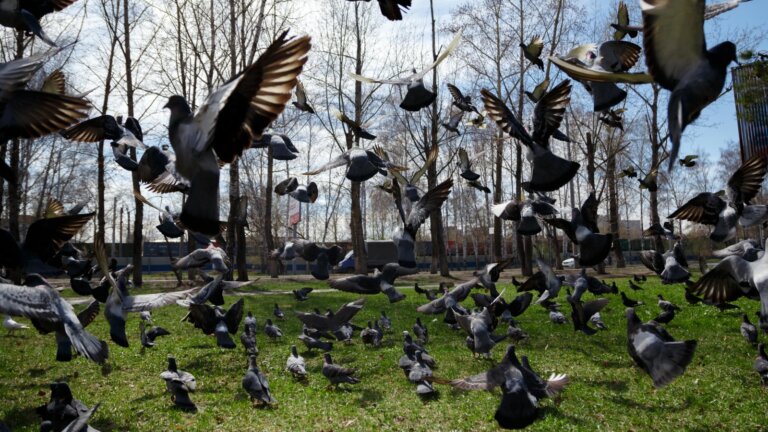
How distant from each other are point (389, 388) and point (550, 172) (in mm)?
5374

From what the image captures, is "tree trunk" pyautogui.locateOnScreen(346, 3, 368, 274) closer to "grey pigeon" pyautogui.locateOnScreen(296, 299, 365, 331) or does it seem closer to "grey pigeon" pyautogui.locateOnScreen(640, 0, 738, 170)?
"grey pigeon" pyautogui.locateOnScreen(296, 299, 365, 331)

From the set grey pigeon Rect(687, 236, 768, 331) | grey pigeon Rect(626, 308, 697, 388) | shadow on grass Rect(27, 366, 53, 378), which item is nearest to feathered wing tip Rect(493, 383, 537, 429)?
grey pigeon Rect(626, 308, 697, 388)

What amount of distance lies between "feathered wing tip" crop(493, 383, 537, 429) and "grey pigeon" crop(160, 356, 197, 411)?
3.93 m

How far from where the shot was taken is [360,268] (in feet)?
78.2

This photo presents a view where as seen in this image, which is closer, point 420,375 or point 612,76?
point 612,76

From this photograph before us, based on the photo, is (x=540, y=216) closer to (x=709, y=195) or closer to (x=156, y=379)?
(x=709, y=195)

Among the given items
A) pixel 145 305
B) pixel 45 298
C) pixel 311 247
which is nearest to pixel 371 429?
pixel 311 247

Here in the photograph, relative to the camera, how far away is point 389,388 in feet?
24.6

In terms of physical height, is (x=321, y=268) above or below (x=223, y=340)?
above

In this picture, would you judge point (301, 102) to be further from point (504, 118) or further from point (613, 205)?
point (613, 205)

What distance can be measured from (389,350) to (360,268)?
14.3 metres

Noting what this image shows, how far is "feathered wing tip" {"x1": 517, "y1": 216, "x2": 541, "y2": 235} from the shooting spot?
394 centimetres

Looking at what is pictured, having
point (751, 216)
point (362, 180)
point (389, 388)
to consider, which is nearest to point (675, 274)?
point (751, 216)

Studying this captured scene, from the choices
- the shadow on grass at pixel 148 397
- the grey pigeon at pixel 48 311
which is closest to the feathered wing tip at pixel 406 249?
the grey pigeon at pixel 48 311
